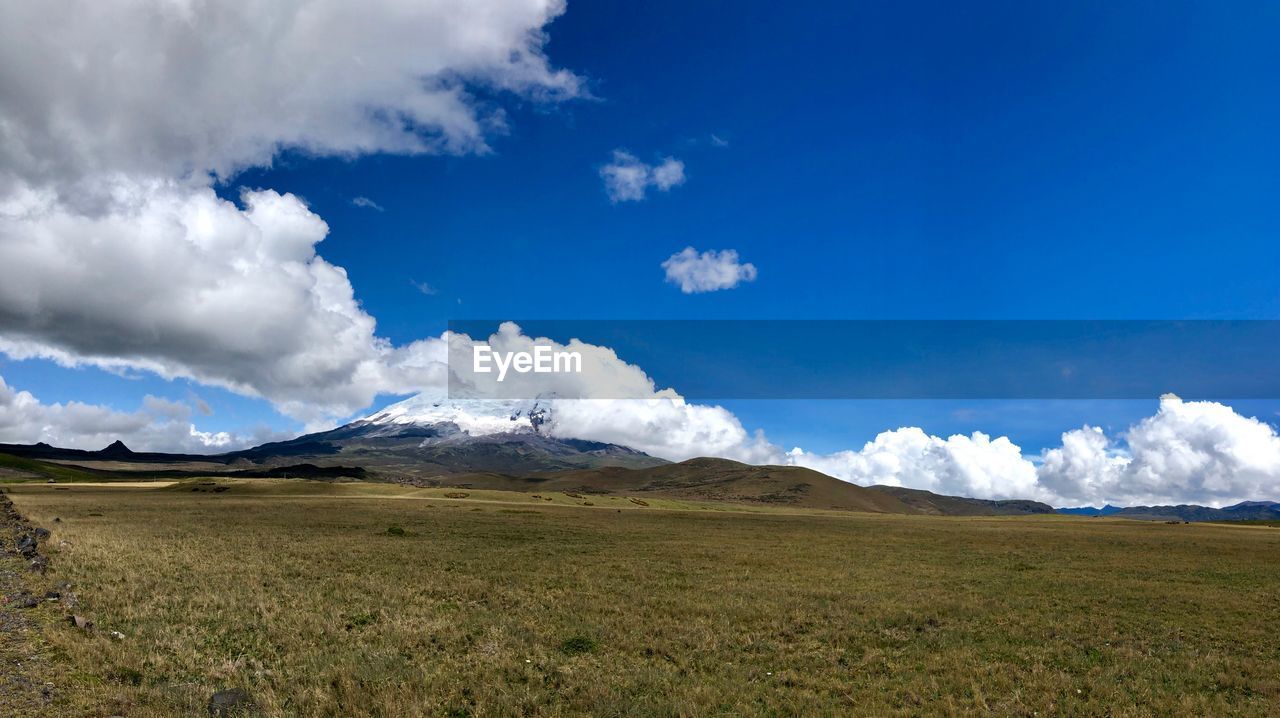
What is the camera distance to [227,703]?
12.6 m

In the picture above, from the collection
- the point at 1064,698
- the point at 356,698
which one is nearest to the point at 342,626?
the point at 356,698

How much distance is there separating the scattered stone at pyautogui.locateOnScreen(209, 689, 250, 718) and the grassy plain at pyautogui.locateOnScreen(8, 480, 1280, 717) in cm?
34

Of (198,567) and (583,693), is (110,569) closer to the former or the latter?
(198,567)

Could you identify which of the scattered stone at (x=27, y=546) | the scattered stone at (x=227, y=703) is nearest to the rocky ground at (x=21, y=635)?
the scattered stone at (x=27, y=546)

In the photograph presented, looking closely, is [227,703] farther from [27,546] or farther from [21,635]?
[27,546]

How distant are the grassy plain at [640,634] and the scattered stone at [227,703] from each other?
1.12ft

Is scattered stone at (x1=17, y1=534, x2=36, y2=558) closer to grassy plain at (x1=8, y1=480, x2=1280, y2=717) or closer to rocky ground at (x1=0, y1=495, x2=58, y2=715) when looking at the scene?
rocky ground at (x1=0, y1=495, x2=58, y2=715)

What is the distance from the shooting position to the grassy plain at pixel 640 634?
13688 millimetres

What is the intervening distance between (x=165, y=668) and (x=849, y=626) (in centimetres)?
1999

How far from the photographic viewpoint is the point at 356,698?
13.2m

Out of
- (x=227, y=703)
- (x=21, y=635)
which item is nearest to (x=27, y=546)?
(x=21, y=635)

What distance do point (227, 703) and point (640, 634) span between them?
10.9 m

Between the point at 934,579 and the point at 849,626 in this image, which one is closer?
the point at 849,626

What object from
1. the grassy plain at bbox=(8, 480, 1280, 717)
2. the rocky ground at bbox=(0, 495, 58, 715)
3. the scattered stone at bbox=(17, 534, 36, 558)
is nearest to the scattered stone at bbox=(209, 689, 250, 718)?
the grassy plain at bbox=(8, 480, 1280, 717)
